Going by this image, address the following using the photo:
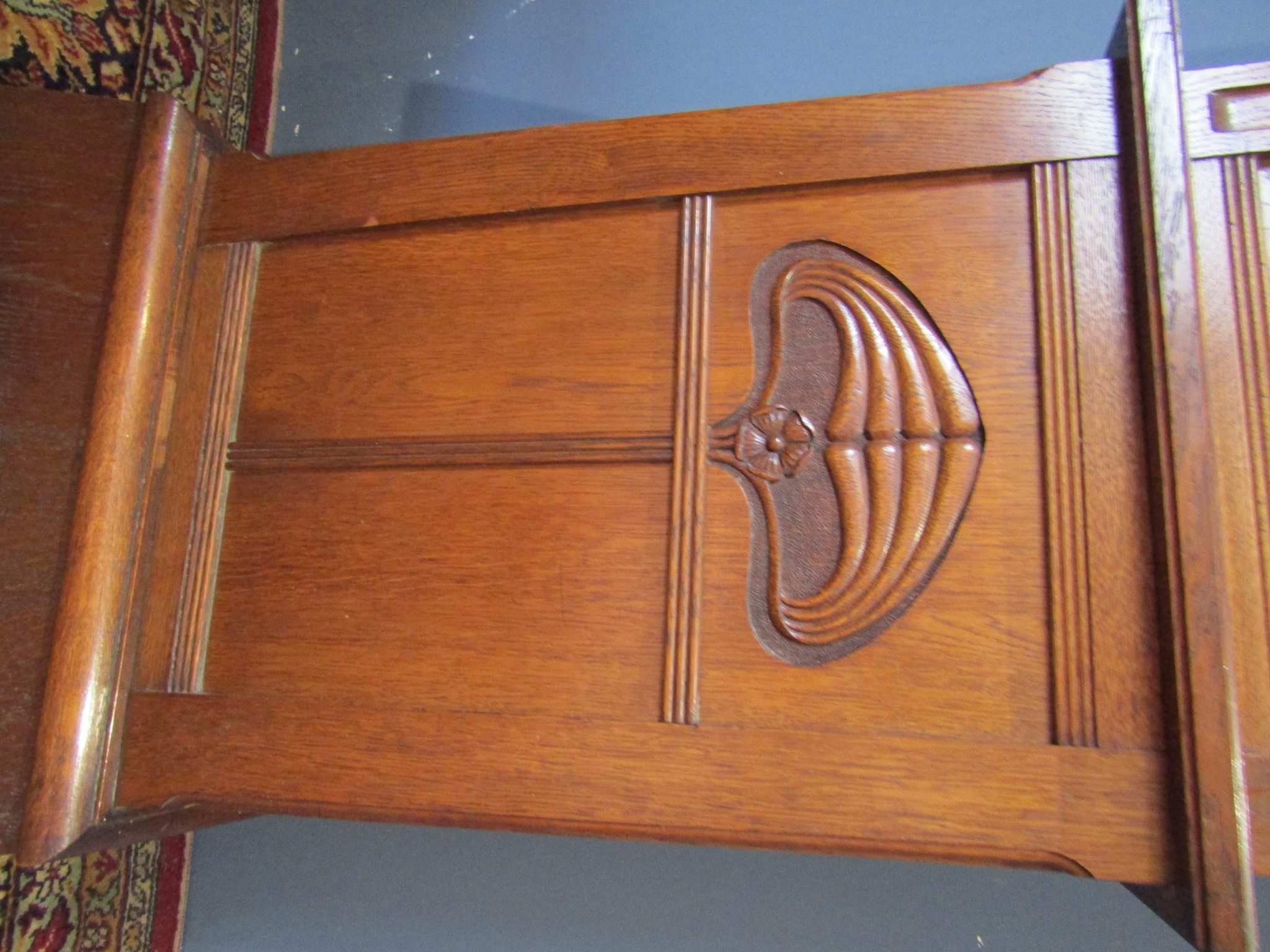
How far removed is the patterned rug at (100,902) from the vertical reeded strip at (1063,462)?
4.45 feet

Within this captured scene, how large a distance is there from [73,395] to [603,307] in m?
0.61

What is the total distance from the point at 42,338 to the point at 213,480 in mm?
250

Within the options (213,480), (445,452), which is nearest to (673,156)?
(445,452)

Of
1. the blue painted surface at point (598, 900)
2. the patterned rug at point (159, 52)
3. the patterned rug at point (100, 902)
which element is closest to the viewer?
the blue painted surface at point (598, 900)

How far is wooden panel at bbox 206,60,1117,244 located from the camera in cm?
87

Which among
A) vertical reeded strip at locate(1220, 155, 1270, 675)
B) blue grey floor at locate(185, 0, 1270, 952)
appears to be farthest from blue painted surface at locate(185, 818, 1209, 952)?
vertical reeded strip at locate(1220, 155, 1270, 675)

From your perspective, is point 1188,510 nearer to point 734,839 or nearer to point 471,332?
point 734,839

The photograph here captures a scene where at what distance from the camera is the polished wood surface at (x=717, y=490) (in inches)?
30.1

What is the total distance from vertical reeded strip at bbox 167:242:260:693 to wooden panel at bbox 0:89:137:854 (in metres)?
0.12

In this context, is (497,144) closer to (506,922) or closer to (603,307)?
(603,307)

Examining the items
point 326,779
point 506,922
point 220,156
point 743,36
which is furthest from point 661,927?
point 743,36

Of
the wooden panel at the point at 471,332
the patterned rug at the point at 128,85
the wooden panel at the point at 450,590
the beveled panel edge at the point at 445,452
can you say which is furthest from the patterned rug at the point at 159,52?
the wooden panel at the point at 450,590

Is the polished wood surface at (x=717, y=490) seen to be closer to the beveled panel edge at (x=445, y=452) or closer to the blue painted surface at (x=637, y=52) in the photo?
the beveled panel edge at (x=445, y=452)

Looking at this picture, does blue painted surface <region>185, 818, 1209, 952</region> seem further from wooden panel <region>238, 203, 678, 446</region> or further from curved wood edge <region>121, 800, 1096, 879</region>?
wooden panel <region>238, 203, 678, 446</region>
